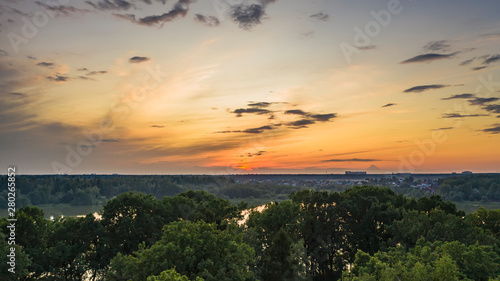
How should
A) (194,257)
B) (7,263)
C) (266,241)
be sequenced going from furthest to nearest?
(266,241)
(7,263)
(194,257)

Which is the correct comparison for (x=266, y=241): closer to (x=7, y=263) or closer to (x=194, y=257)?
(x=194, y=257)

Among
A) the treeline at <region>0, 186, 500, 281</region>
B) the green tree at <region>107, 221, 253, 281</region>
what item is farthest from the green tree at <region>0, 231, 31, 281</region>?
the green tree at <region>107, 221, 253, 281</region>

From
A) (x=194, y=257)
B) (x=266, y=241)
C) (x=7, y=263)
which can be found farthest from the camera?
(x=266, y=241)

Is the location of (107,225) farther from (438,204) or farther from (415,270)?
(438,204)

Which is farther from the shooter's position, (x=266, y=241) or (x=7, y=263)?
(x=266, y=241)

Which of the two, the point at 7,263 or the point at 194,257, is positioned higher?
the point at 194,257

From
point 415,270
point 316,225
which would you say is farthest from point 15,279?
point 316,225

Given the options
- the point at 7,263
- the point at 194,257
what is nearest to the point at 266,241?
the point at 194,257

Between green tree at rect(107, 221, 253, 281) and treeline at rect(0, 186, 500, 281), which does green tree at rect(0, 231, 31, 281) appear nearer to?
treeline at rect(0, 186, 500, 281)

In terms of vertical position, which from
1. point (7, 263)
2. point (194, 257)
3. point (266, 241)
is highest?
point (194, 257)
